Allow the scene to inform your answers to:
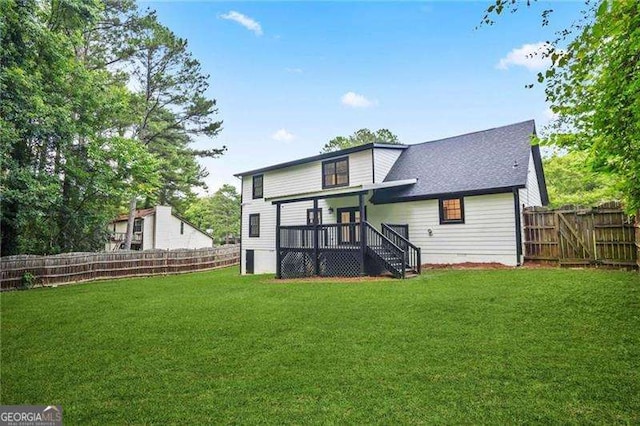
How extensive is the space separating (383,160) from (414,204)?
9.15ft

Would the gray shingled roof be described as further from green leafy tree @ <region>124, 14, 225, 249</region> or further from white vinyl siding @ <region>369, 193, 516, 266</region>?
green leafy tree @ <region>124, 14, 225, 249</region>

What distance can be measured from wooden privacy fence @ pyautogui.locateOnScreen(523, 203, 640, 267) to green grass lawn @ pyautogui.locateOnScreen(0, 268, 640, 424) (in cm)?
360

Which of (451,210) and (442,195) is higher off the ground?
(442,195)

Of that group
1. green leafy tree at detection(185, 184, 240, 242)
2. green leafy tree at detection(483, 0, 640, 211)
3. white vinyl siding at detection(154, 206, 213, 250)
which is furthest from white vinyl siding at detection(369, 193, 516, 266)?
green leafy tree at detection(185, 184, 240, 242)

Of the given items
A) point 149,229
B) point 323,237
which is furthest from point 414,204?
point 149,229

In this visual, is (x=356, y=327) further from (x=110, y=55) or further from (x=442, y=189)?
(x=110, y=55)

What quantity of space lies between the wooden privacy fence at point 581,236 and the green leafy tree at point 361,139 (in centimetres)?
2676

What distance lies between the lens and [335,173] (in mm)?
16562

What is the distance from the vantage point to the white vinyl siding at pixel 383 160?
50.9 feet

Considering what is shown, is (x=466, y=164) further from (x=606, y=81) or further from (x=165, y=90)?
(x=165, y=90)

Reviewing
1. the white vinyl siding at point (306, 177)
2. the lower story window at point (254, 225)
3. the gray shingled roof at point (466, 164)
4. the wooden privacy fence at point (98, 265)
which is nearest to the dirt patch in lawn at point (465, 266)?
the gray shingled roof at point (466, 164)

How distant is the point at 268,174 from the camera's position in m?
19.6

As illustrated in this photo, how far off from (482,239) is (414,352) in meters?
9.65

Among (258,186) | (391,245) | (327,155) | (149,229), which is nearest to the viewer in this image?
(391,245)
